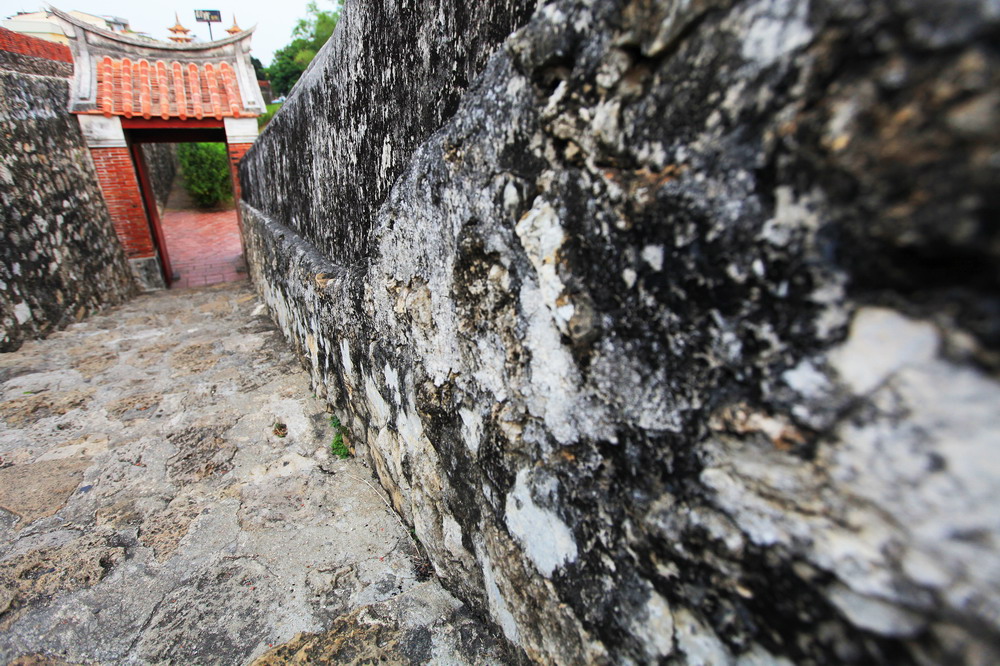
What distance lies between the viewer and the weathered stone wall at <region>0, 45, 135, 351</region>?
13.4ft

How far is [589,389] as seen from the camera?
79 cm

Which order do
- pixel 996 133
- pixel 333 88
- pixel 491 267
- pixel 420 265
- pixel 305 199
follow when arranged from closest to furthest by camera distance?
pixel 996 133 < pixel 491 267 < pixel 420 265 < pixel 333 88 < pixel 305 199

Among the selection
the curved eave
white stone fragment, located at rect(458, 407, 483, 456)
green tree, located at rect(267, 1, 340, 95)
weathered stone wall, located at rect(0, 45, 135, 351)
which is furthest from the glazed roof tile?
green tree, located at rect(267, 1, 340, 95)

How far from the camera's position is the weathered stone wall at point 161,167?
11.9m

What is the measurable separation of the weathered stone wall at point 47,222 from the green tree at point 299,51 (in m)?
21.7

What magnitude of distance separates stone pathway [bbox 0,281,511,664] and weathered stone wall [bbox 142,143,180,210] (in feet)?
36.4

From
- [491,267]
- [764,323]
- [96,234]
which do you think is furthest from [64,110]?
[764,323]

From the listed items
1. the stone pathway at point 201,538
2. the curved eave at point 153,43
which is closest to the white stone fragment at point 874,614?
the stone pathway at point 201,538

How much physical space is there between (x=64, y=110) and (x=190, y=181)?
8039 millimetres

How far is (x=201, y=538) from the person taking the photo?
6.00 feet

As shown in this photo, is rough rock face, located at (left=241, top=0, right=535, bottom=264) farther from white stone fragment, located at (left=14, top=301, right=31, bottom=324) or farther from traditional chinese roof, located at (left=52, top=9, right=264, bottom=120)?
traditional chinese roof, located at (left=52, top=9, right=264, bottom=120)

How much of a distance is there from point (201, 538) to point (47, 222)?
4.69 meters

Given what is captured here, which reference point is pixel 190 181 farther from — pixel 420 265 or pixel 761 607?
pixel 761 607

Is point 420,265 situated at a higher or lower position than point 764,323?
lower
